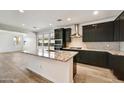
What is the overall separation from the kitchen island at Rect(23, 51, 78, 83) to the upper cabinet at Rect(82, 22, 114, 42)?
257cm

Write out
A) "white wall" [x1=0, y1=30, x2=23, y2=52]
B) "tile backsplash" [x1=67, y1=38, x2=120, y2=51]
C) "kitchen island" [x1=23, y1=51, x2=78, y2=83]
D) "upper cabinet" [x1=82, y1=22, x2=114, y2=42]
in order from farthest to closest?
"white wall" [x1=0, y1=30, x2=23, y2=52], "tile backsplash" [x1=67, y1=38, x2=120, y2=51], "upper cabinet" [x1=82, y1=22, x2=114, y2=42], "kitchen island" [x1=23, y1=51, x2=78, y2=83]

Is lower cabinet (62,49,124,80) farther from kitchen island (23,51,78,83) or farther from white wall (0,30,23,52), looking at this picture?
white wall (0,30,23,52)

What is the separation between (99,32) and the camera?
181 inches

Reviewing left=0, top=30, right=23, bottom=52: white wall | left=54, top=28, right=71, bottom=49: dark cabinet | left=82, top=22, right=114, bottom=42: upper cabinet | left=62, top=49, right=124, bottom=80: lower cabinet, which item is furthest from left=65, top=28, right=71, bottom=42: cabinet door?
left=0, top=30, right=23, bottom=52: white wall

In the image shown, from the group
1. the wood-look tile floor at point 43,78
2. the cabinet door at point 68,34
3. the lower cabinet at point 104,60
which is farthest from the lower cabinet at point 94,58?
the cabinet door at point 68,34

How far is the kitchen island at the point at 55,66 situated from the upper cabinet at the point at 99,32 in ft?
8.42

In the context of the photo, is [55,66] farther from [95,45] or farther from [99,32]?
[95,45]

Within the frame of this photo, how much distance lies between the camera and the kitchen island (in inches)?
91.4

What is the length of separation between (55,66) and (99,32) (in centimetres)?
327

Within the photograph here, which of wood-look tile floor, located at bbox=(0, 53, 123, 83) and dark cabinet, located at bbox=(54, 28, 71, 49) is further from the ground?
dark cabinet, located at bbox=(54, 28, 71, 49)
